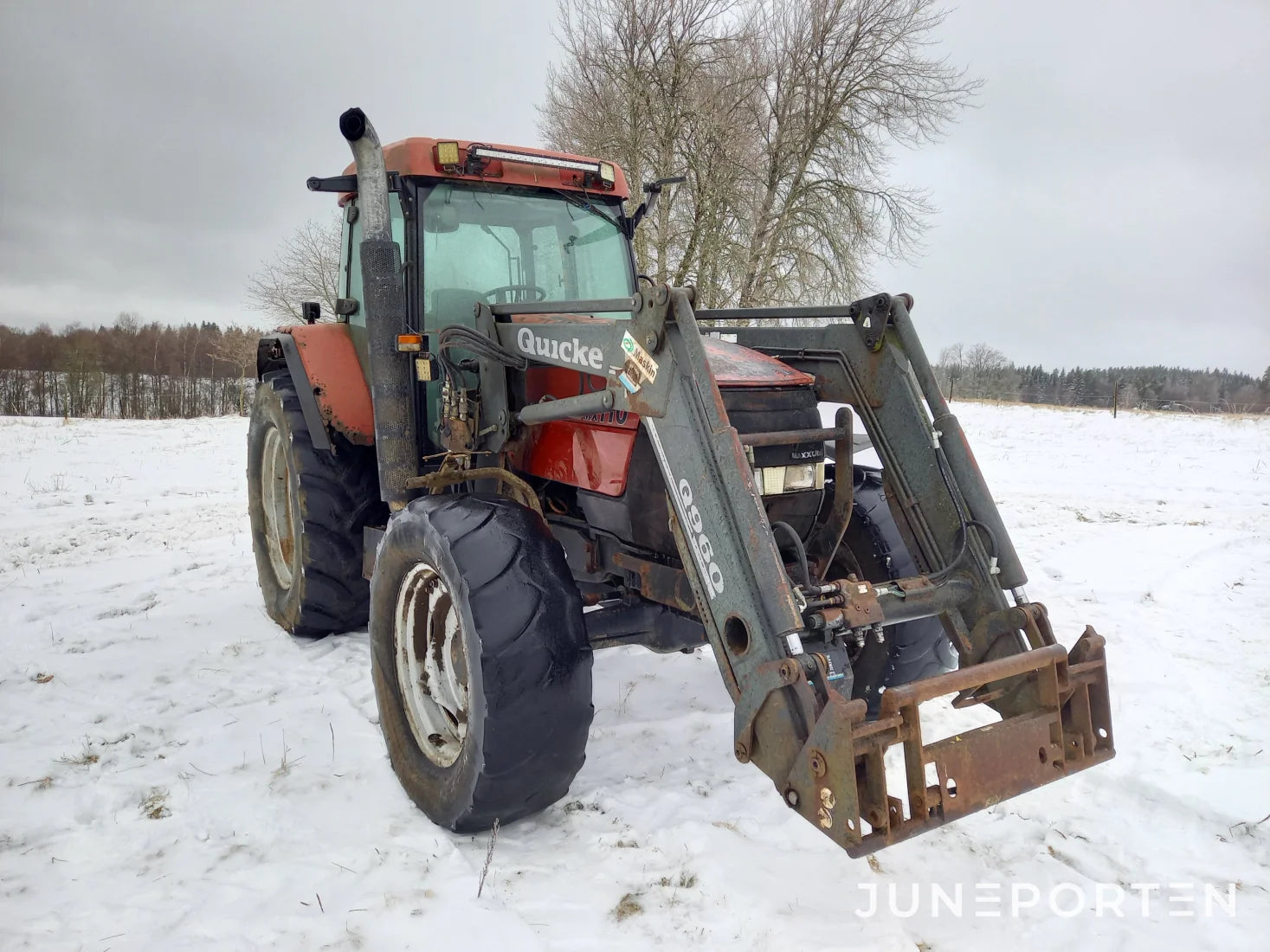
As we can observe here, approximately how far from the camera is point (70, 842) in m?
2.64

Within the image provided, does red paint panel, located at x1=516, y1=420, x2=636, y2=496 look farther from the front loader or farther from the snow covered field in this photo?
the snow covered field

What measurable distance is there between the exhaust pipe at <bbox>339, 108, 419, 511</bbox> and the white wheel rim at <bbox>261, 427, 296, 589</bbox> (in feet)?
5.29

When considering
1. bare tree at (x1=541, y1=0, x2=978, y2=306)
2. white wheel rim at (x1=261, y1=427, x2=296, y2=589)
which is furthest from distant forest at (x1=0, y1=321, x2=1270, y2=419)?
white wheel rim at (x1=261, y1=427, x2=296, y2=589)

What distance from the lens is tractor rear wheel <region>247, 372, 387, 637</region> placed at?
418 cm

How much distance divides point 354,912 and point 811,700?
56.8 inches

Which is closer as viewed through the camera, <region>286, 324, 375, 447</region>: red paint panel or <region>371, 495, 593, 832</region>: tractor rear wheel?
<region>371, 495, 593, 832</region>: tractor rear wheel

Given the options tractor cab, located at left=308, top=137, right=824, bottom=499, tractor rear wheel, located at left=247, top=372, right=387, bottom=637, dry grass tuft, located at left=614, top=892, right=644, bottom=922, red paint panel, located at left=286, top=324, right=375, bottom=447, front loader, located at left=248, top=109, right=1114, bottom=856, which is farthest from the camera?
tractor rear wheel, located at left=247, top=372, right=387, bottom=637

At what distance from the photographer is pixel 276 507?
A: 5012mm

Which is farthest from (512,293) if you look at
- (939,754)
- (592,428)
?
(939,754)

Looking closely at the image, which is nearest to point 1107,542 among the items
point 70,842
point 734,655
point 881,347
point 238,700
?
point 881,347

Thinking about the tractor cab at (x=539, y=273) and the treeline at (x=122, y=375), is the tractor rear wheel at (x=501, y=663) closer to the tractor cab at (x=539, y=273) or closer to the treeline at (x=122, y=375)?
the tractor cab at (x=539, y=273)

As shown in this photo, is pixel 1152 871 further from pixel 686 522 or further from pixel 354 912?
pixel 354 912

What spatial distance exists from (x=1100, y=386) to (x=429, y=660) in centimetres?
7244

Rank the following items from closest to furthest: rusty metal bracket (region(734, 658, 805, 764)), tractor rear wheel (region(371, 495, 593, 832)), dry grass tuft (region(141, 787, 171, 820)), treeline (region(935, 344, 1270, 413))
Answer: rusty metal bracket (region(734, 658, 805, 764)) → tractor rear wheel (region(371, 495, 593, 832)) → dry grass tuft (region(141, 787, 171, 820)) → treeline (region(935, 344, 1270, 413))
